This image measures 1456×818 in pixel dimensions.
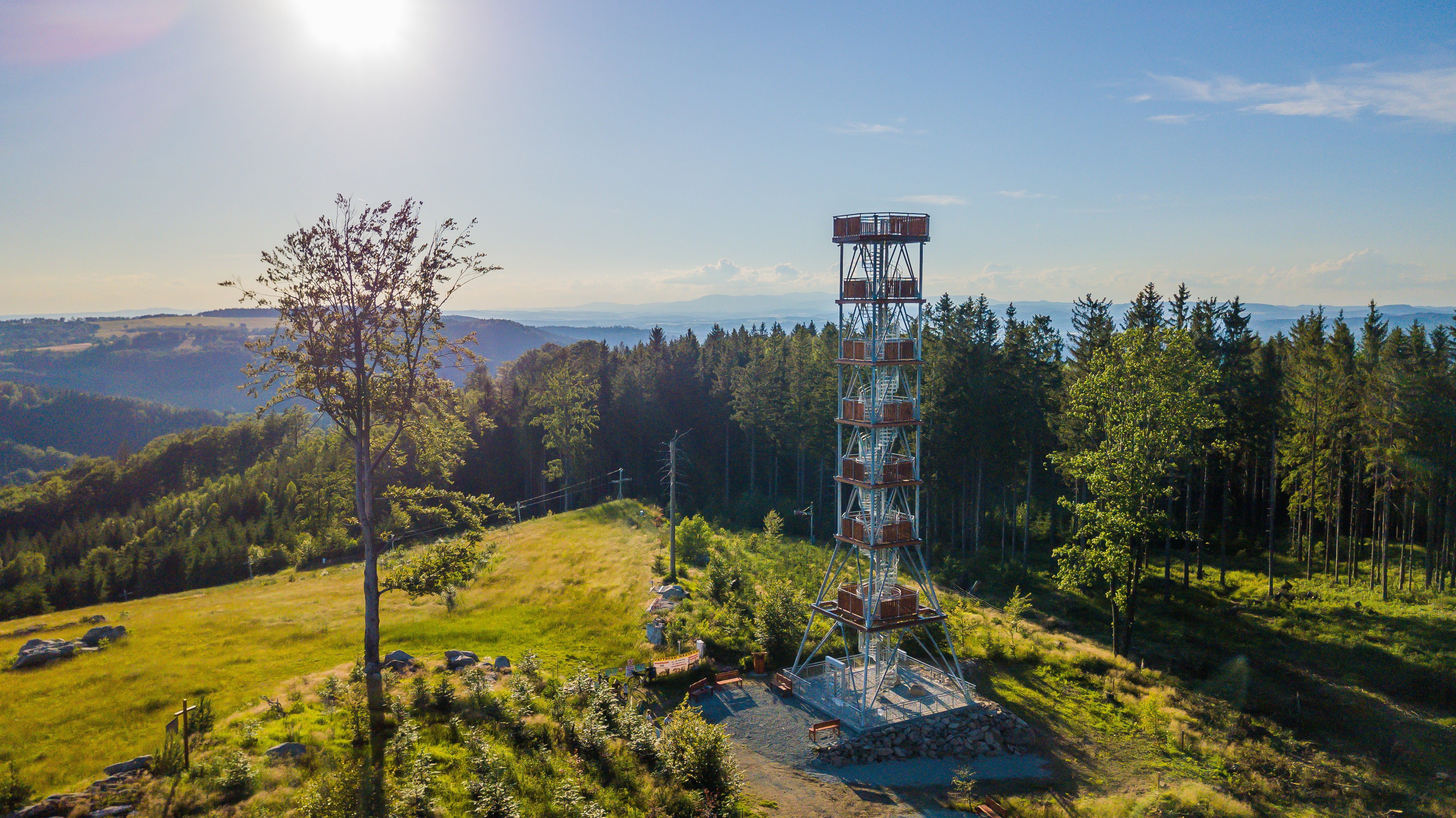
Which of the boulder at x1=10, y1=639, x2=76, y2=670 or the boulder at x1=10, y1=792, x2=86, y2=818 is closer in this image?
the boulder at x1=10, y1=792, x2=86, y2=818

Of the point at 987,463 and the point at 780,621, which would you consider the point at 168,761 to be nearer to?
the point at 780,621

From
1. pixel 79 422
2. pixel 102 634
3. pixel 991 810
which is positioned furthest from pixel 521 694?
pixel 79 422

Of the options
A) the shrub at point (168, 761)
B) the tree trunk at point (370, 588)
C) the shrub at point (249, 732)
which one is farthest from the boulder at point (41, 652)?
the tree trunk at point (370, 588)

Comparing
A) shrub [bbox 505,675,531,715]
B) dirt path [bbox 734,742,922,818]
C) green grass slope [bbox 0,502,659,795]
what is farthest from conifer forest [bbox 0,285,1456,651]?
dirt path [bbox 734,742,922,818]

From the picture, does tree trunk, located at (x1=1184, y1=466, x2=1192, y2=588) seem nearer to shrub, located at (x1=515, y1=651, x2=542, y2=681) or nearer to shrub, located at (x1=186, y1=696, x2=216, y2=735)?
shrub, located at (x1=515, y1=651, x2=542, y2=681)

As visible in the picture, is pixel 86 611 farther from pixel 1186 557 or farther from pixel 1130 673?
pixel 1186 557

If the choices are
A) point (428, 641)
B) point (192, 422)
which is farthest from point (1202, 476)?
point (192, 422)
